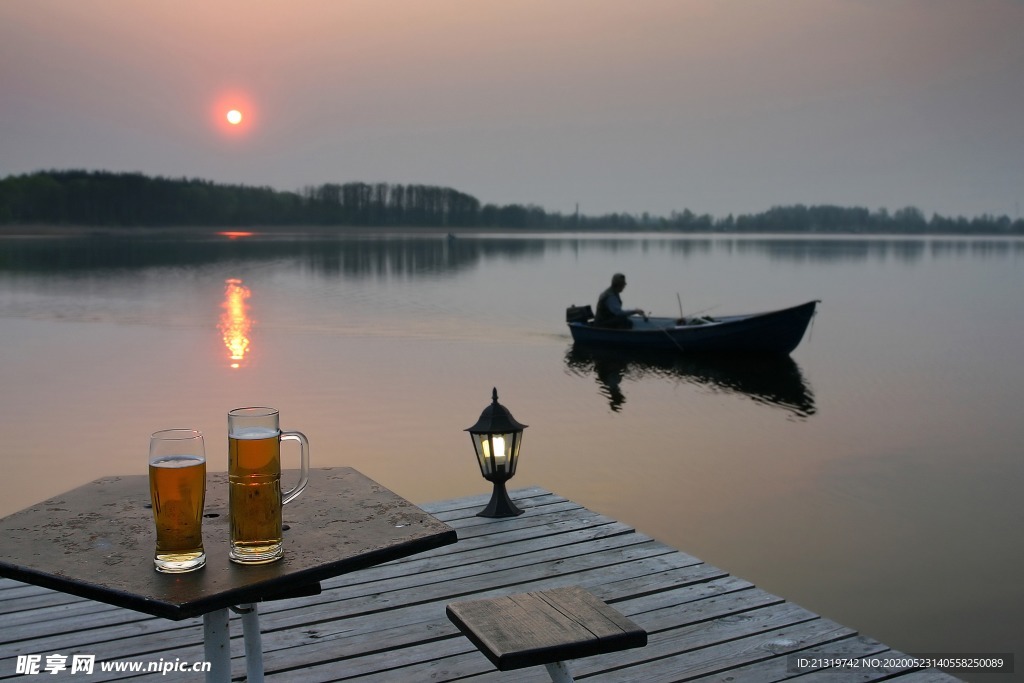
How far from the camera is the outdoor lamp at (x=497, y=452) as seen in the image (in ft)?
16.9

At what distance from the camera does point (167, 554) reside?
1.85 m

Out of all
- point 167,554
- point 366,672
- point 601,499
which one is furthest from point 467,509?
point 601,499

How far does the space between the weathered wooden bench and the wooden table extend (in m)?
0.30

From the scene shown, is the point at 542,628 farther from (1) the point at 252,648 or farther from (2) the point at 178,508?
(2) the point at 178,508

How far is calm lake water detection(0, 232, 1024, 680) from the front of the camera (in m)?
7.78

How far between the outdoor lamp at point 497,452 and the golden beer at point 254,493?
128 inches

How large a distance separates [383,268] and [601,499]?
167ft

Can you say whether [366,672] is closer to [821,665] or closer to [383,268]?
[821,665]

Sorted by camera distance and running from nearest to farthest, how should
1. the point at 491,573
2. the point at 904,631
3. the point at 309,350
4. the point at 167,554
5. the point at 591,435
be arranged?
the point at 167,554 < the point at 491,573 < the point at 904,631 < the point at 591,435 < the point at 309,350

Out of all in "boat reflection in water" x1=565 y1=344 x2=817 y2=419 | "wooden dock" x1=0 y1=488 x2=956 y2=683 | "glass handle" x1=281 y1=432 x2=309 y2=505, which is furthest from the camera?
"boat reflection in water" x1=565 y1=344 x2=817 y2=419

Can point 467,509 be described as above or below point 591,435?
above

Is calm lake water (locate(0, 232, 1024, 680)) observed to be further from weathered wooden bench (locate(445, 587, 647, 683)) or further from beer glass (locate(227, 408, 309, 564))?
beer glass (locate(227, 408, 309, 564))

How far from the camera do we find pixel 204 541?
2.05 meters

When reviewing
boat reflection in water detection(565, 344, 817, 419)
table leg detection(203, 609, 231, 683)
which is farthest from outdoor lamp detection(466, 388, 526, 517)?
boat reflection in water detection(565, 344, 817, 419)
